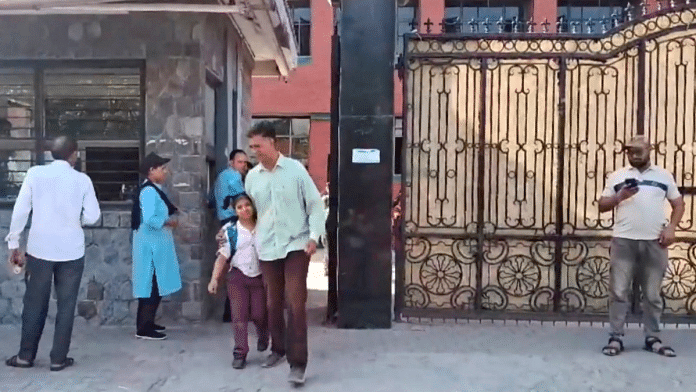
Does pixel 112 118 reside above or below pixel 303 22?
below

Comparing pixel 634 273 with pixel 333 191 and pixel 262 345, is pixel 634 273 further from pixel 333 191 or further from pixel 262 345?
pixel 262 345

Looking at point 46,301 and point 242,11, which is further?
point 242,11

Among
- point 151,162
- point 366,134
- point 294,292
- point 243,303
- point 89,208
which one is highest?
point 366,134

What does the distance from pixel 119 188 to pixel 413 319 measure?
312 cm

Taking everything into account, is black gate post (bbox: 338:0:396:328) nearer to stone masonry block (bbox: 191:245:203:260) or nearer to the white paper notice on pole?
the white paper notice on pole

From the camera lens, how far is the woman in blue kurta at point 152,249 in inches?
267

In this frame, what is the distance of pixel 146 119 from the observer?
750cm

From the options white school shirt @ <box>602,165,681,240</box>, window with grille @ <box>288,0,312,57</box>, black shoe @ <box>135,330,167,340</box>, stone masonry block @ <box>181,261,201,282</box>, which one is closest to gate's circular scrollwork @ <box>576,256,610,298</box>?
white school shirt @ <box>602,165,681,240</box>

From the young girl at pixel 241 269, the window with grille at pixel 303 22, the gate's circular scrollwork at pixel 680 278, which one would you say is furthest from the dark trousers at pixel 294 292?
the window with grille at pixel 303 22

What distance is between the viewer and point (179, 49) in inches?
294

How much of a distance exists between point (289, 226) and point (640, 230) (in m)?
2.86

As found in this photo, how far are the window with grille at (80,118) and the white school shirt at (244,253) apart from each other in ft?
6.30

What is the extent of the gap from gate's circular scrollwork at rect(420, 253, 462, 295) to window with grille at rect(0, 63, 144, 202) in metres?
2.97

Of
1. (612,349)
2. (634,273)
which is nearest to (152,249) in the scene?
(612,349)
